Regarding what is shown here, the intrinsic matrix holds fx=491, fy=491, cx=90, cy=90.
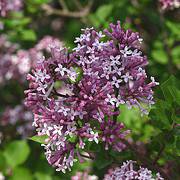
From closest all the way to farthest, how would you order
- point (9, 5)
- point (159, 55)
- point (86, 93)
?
point (86, 93)
point (9, 5)
point (159, 55)

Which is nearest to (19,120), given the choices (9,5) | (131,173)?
(9,5)

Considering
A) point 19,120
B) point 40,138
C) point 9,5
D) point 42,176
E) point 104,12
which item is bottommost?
point 42,176

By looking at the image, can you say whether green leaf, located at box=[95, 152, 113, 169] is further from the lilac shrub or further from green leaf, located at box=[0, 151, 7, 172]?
the lilac shrub

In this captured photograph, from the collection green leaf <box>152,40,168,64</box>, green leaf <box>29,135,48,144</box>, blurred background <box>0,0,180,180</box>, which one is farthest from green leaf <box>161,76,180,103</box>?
green leaf <box>152,40,168,64</box>

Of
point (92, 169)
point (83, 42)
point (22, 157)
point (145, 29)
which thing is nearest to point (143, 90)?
point (83, 42)

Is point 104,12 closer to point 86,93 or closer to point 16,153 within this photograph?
point 16,153

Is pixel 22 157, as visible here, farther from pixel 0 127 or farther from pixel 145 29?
pixel 145 29

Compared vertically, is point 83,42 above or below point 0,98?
above
